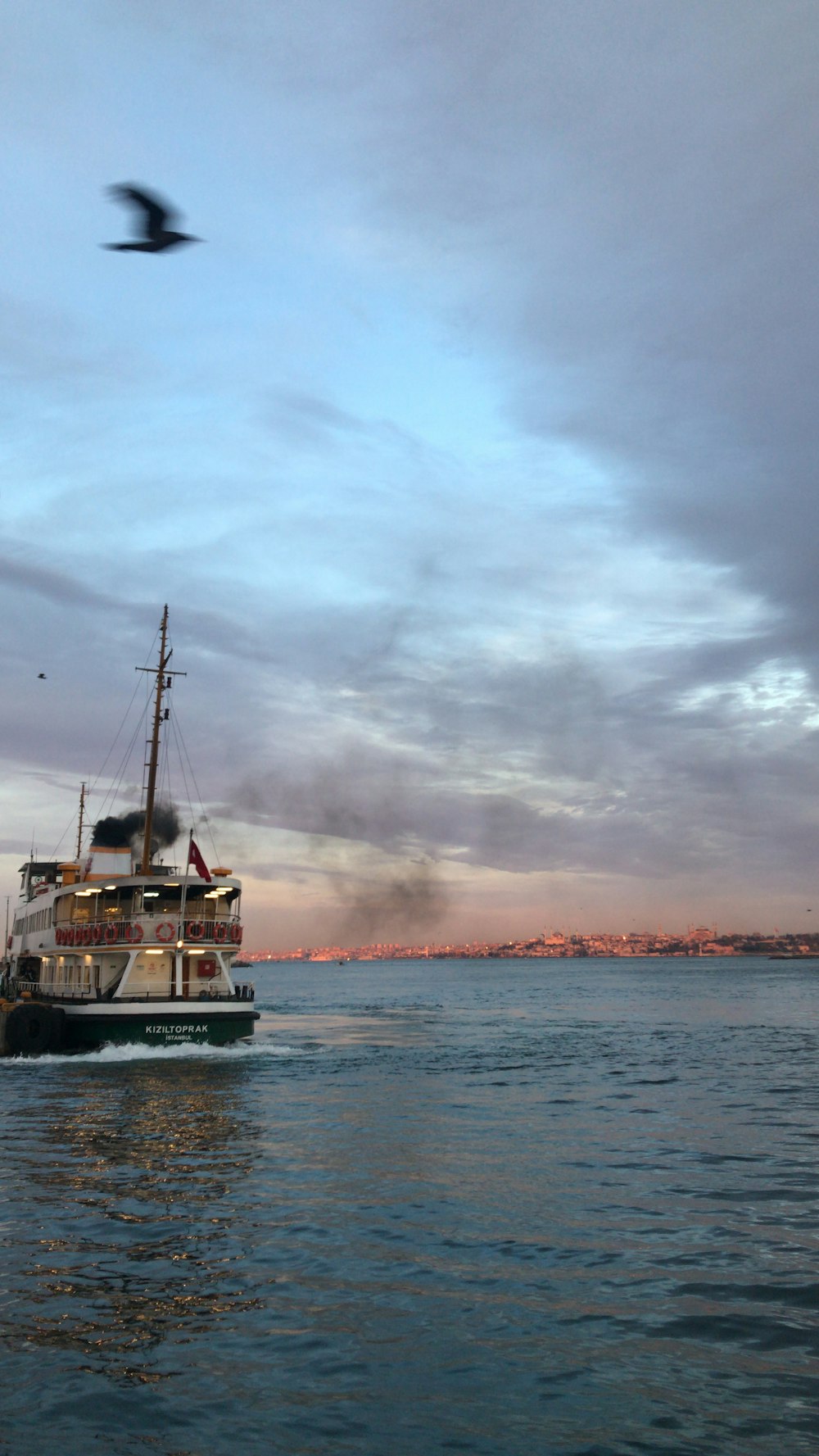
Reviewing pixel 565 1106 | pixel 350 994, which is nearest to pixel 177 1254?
pixel 565 1106

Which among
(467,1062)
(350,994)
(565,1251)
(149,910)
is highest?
(149,910)

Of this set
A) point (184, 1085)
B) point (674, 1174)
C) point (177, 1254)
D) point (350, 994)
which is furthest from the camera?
point (350, 994)

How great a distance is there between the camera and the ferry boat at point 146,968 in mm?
44688

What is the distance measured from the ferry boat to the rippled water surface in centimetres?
743

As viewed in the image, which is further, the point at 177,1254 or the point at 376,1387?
the point at 177,1254

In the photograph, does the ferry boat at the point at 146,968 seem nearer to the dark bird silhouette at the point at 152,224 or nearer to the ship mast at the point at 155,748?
the ship mast at the point at 155,748

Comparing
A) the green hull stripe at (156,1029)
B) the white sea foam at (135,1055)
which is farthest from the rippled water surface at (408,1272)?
the white sea foam at (135,1055)

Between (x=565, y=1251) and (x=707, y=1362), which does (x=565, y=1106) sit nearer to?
(x=565, y=1251)

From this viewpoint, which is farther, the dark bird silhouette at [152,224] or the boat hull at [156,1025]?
the boat hull at [156,1025]

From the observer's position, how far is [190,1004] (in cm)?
4462

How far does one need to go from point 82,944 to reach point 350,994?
105 m

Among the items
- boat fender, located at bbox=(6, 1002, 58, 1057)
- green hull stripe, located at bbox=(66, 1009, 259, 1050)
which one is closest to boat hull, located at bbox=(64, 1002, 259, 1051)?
green hull stripe, located at bbox=(66, 1009, 259, 1050)

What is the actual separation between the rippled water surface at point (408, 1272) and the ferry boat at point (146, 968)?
7.43 metres

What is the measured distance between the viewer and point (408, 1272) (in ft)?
52.3
